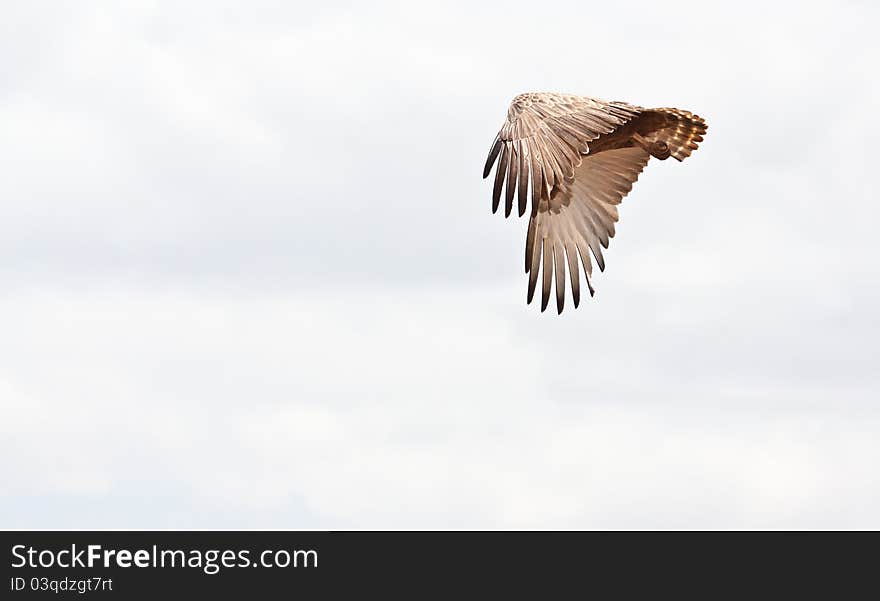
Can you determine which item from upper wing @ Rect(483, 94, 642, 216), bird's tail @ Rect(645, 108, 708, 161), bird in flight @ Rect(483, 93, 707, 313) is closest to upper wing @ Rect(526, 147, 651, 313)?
bird in flight @ Rect(483, 93, 707, 313)

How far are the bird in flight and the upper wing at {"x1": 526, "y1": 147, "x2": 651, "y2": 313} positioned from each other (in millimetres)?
24

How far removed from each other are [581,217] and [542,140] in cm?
816

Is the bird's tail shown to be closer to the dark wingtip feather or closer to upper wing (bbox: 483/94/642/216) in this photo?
upper wing (bbox: 483/94/642/216)

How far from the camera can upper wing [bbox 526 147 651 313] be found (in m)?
51.1

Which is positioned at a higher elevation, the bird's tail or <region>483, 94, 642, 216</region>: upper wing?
the bird's tail

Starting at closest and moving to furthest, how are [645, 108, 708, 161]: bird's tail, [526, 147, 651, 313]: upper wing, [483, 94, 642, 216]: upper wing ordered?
[483, 94, 642, 216]: upper wing → [645, 108, 708, 161]: bird's tail → [526, 147, 651, 313]: upper wing

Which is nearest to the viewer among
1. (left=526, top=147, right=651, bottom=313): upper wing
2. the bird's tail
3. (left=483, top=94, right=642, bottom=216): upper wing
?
(left=483, top=94, right=642, bottom=216): upper wing

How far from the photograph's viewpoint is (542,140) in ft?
144

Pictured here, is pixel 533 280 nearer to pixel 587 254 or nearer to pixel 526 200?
pixel 587 254

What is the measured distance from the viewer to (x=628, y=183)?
171ft

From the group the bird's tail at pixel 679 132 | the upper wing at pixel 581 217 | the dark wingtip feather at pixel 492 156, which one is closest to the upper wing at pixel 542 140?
the dark wingtip feather at pixel 492 156

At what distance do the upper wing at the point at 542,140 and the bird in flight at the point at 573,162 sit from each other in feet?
0.07

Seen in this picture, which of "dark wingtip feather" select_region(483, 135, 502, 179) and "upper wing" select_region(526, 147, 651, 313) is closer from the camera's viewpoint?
"dark wingtip feather" select_region(483, 135, 502, 179)
